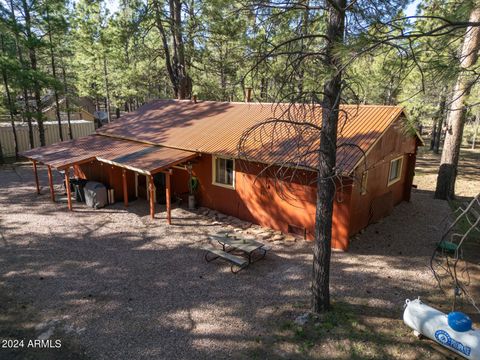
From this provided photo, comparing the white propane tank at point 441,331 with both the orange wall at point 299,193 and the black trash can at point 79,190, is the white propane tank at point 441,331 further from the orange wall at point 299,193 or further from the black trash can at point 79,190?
the black trash can at point 79,190

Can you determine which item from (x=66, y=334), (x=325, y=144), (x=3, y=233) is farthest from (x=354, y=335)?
(x=3, y=233)

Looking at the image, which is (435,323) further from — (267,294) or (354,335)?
(267,294)

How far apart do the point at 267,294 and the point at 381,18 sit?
19.4ft

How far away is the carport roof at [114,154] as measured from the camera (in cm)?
1133

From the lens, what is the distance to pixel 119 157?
40.9 ft

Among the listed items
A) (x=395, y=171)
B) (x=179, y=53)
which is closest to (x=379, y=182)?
(x=395, y=171)

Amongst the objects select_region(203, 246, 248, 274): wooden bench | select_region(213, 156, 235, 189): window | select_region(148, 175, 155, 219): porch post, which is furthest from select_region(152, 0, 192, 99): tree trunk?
select_region(203, 246, 248, 274): wooden bench

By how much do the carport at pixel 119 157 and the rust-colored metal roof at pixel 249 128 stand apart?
539 mm

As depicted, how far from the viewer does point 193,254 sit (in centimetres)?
917

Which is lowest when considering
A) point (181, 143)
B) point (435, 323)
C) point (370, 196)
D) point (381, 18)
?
point (435, 323)

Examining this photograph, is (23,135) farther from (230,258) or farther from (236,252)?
(230,258)

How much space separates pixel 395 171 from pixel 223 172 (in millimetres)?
6923

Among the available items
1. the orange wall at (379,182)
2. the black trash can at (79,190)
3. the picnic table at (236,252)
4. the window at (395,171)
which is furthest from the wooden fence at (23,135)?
the window at (395,171)

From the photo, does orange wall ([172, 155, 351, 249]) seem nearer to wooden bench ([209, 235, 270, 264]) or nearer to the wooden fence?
wooden bench ([209, 235, 270, 264])
